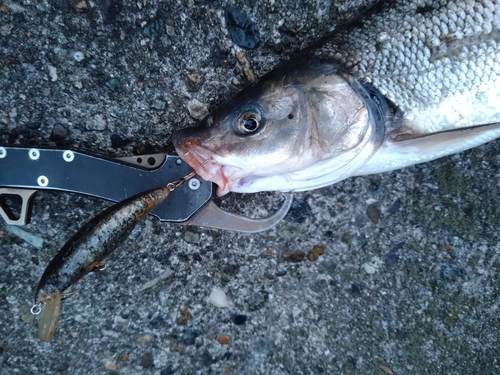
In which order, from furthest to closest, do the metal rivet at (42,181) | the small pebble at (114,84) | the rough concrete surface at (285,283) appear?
the rough concrete surface at (285,283)
the small pebble at (114,84)
the metal rivet at (42,181)

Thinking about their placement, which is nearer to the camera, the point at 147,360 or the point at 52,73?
the point at 52,73

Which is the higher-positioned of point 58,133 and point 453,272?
point 58,133

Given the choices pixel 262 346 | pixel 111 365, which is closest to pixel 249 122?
pixel 262 346

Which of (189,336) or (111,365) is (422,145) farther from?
(111,365)

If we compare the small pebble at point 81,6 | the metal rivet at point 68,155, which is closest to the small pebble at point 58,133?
the metal rivet at point 68,155

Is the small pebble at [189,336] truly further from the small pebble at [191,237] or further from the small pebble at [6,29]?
the small pebble at [6,29]

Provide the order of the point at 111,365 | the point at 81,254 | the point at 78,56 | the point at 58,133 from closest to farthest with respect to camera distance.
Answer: the point at 81,254 → the point at 78,56 → the point at 58,133 → the point at 111,365

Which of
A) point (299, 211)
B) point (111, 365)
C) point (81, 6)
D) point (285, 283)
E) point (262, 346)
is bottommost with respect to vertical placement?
point (262, 346)
